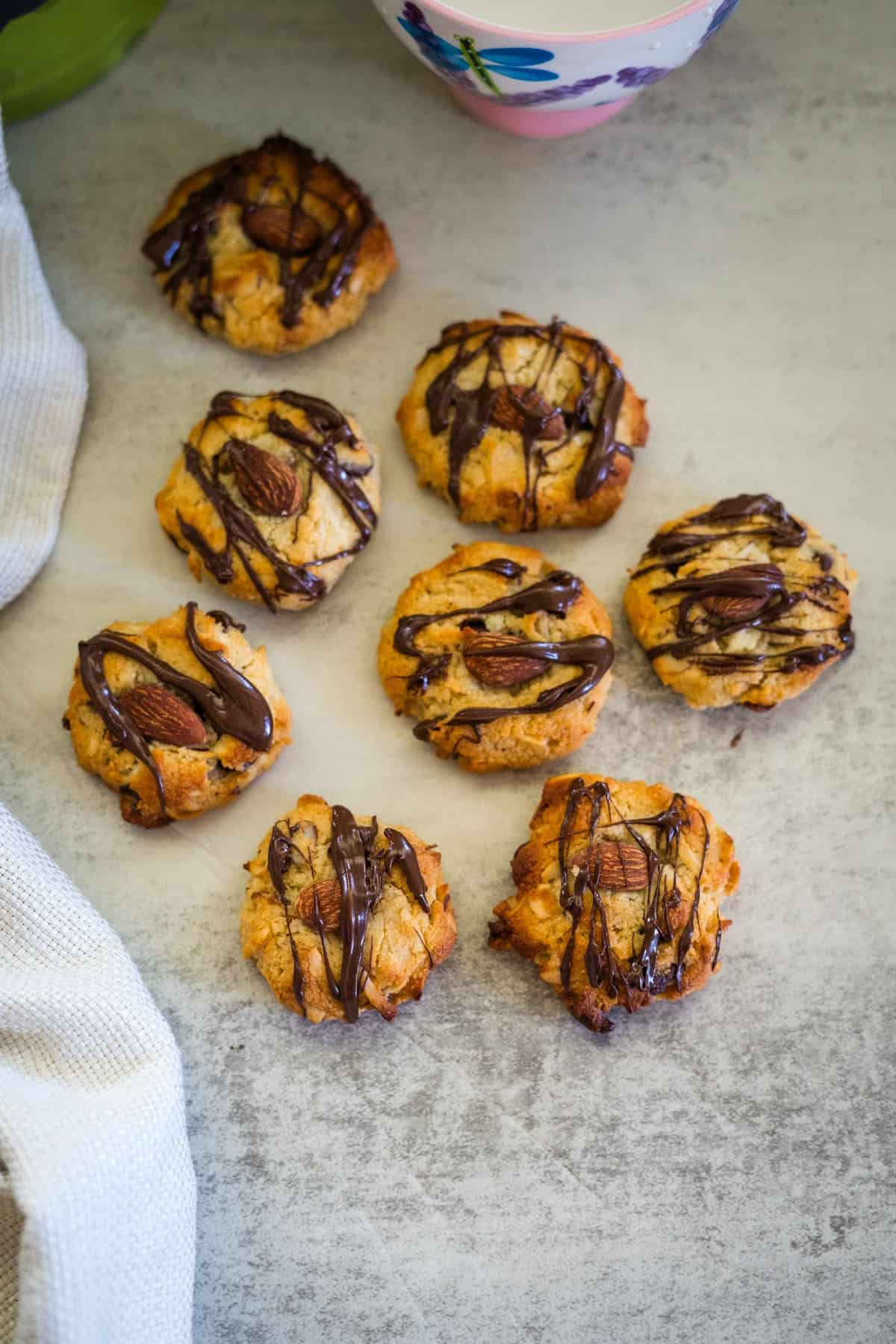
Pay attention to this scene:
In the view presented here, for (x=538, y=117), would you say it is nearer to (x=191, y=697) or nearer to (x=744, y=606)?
(x=744, y=606)

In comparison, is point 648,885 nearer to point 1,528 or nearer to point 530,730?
point 530,730

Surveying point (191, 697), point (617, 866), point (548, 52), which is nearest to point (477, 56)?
point (548, 52)

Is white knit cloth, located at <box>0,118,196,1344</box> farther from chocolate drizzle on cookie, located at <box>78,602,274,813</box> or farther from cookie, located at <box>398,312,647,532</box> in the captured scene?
cookie, located at <box>398,312,647,532</box>

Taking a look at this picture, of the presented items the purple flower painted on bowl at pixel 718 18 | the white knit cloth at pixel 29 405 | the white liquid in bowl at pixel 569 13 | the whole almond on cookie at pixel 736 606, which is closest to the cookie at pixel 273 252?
the white knit cloth at pixel 29 405

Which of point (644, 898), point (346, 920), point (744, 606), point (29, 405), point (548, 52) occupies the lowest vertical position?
point (644, 898)

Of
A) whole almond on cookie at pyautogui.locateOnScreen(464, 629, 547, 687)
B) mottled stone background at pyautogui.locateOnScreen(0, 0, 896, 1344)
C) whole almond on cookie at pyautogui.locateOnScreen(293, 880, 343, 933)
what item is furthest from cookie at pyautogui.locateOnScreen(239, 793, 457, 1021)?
whole almond on cookie at pyautogui.locateOnScreen(464, 629, 547, 687)

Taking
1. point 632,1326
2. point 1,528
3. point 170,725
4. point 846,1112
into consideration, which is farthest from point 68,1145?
point 846,1112
